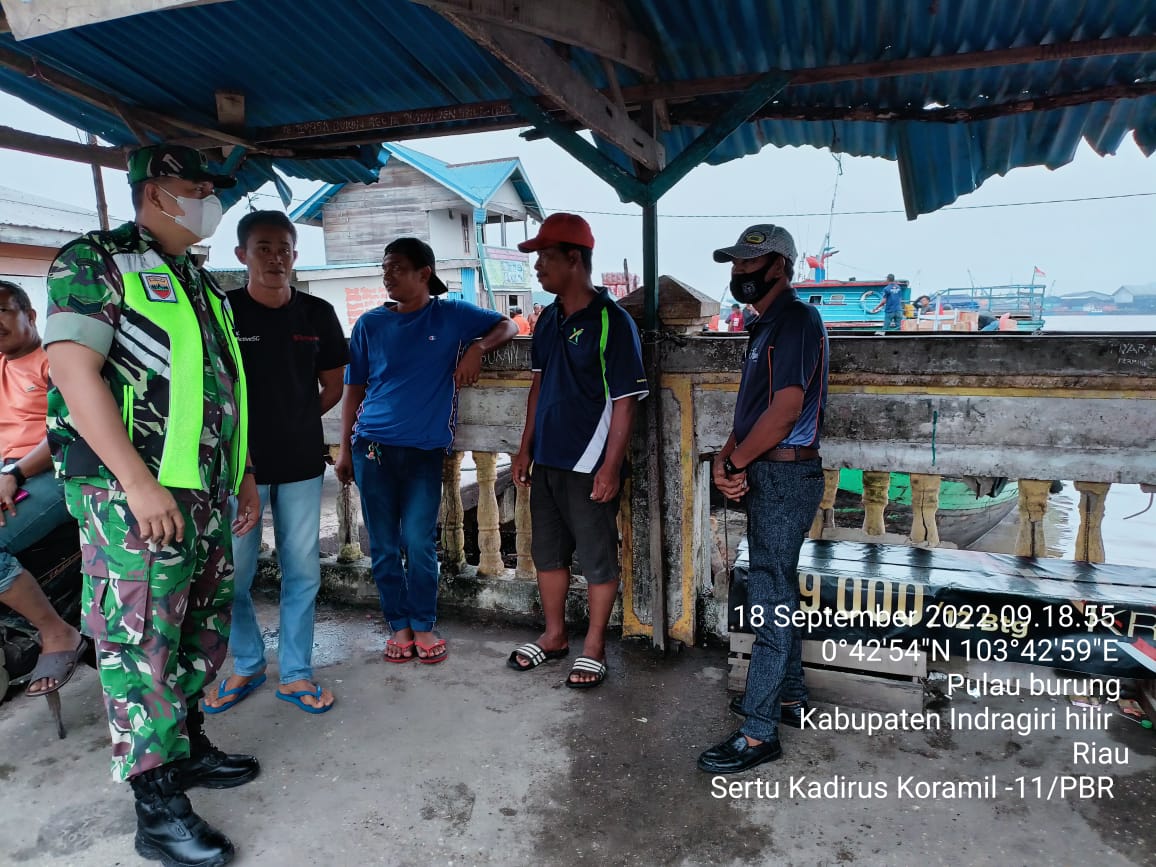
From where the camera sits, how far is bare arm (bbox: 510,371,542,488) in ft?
10.3

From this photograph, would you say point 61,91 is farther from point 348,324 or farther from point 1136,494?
point 1136,494

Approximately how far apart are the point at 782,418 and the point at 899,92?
1.83 meters

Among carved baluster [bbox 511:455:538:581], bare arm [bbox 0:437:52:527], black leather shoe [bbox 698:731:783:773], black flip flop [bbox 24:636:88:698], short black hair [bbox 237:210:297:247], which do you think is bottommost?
black leather shoe [bbox 698:731:783:773]

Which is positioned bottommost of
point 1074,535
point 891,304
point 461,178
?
point 1074,535

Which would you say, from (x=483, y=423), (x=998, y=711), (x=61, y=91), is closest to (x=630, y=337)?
(x=483, y=423)

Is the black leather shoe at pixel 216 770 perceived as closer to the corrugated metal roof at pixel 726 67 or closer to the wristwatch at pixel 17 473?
the wristwatch at pixel 17 473

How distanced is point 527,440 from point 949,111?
2.37 m

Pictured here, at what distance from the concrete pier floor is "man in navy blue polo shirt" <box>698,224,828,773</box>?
0.59ft

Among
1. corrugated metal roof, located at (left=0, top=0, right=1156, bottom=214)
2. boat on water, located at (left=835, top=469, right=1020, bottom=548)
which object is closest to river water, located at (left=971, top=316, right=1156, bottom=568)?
boat on water, located at (left=835, top=469, right=1020, bottom=548)

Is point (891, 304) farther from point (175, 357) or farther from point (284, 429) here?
point (175, 357)

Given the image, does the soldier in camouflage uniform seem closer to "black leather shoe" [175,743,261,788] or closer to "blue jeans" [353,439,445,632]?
"black leather shoe" [175,743,261,788]

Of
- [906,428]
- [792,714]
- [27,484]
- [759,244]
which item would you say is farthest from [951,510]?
[27,484]

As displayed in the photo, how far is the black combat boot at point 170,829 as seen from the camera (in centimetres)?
201

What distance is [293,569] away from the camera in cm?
292
